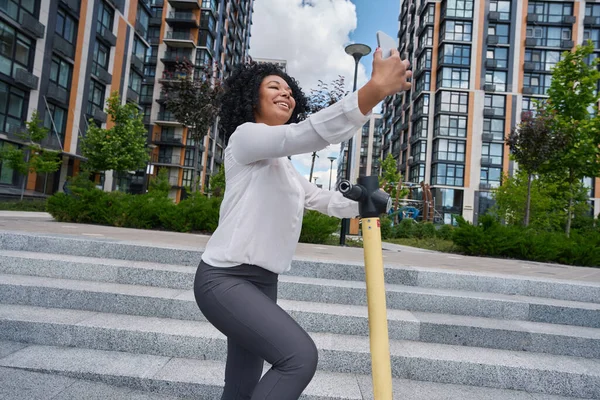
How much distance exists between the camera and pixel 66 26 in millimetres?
24969

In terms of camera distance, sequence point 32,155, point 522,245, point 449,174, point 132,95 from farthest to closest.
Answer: point 449,174 → point 132,95 → point 32,155 → point 522,245

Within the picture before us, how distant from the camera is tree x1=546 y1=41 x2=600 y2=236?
13.7m

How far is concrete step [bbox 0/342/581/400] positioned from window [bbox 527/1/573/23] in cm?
5195

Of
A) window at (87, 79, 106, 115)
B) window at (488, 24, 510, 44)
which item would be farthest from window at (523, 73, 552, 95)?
window at (87, 79, 106, 115)

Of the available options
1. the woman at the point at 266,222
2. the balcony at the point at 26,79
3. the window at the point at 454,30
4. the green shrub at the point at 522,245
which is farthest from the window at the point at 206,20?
the woman at the point at 266,222

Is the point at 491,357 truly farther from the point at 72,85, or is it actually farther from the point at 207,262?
the point at 72,85

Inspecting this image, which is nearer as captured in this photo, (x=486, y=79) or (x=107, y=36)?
(x=107, y=36)

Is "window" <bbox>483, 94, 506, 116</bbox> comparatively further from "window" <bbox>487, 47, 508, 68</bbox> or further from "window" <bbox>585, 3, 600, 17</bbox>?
"window" <bbox>585, 3, 600, 17</bbox>

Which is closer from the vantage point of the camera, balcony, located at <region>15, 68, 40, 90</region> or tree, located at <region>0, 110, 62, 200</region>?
tree, located at <region>0, 110, 62, 200</region>

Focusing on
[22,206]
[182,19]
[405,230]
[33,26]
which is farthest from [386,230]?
[182,19]

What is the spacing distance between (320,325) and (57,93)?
2585 cm

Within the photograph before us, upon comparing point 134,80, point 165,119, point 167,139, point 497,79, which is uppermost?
point 497,79

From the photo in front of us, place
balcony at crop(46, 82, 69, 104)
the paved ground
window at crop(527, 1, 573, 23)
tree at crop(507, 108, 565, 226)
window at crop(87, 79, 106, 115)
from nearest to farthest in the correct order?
the paved ground → tree at crop(507, 108, 565, 226) → balcony at crop(46, 82, 69, 104) → window at crop(87, 79, 106, 115) → window at crop(527, 1, 573, 23)

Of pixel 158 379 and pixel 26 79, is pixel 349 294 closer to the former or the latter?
pixel 158 379
